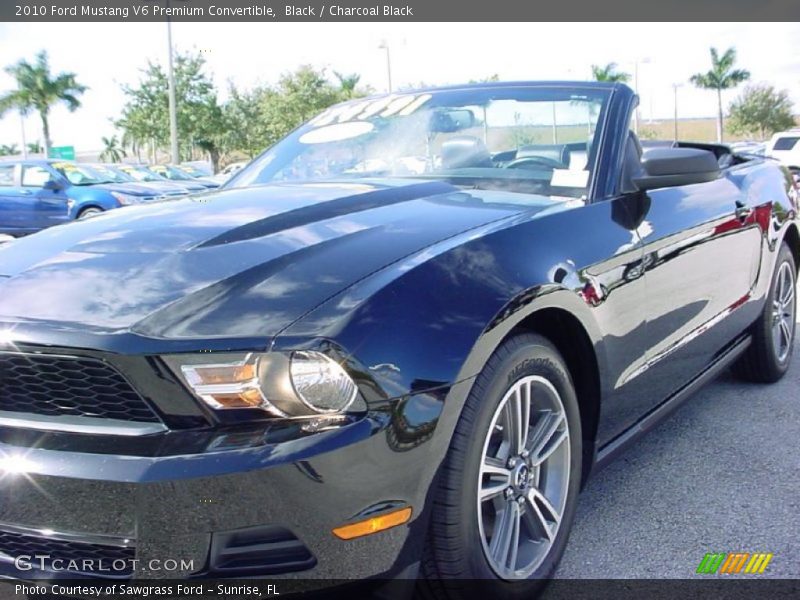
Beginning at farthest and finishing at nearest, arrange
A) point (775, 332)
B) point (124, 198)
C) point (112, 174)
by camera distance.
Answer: point (112, 174)
point (124, 198)
point (775, 332)

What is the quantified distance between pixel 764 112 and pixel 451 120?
68184mm

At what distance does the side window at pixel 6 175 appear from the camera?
46.9 feet

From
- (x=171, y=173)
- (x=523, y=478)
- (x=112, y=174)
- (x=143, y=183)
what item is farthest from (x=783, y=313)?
(x=171, y=173)

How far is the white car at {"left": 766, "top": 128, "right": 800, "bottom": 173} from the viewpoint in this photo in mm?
19031

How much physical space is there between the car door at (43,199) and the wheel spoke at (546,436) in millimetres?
13329

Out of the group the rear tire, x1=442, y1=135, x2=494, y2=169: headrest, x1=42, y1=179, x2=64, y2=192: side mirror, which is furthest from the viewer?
x1=42, y1=179, x2=64, y2=192: side mirror

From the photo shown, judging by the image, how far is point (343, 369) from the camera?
168 cm

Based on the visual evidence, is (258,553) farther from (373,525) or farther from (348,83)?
(348,83)

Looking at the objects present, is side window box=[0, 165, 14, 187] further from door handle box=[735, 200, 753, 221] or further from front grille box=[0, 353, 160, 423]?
front grille box=[0, 353, 160, 423]

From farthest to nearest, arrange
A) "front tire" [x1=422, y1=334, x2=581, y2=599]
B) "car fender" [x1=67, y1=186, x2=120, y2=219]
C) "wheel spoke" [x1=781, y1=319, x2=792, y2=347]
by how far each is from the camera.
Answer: "car fender" [x1=67, y1=186, x2=120, y2=219], "wheel spoke" [x1=781, y1=319, x2=792, y2=347], "front tire" [x1=422, y1=334, x2=581, y2=599]

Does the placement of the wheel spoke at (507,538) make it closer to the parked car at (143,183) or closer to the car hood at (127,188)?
the car hood at (127,188)

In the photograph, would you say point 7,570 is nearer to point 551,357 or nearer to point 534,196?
point 551,357

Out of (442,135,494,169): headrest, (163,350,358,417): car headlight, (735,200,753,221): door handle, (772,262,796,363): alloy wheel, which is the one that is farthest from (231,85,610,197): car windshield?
(772,262,796,363): alloy wheel

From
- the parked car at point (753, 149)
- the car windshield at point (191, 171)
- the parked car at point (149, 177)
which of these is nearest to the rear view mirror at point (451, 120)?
the parked car at point (753, 149)
